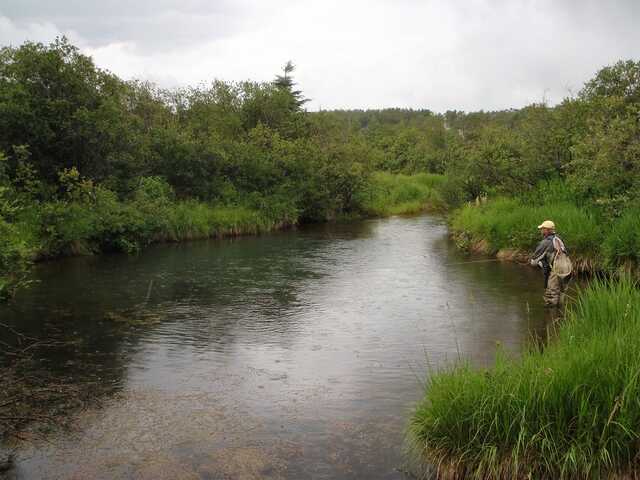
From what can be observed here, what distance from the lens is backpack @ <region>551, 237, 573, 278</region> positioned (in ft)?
47.1

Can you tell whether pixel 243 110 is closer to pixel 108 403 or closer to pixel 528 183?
pixel 528 183

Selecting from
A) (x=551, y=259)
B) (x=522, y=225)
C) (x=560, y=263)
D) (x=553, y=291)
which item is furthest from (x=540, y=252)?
(x=522, y=225)

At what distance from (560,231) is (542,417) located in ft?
48.1

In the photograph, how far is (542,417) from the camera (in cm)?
661

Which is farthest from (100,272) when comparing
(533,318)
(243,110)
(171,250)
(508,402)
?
(243,110)

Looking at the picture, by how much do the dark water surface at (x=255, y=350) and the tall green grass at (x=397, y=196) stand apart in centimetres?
2380

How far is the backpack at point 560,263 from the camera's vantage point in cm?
1435

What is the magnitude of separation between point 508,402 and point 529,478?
792mm

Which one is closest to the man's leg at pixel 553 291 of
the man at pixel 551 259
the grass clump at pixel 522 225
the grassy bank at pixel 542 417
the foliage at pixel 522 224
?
the man at pixel 551 259

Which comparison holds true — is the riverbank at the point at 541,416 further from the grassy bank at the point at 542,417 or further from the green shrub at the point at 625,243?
the green shrub at the point at 625,243

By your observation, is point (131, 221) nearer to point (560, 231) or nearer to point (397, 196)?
point (560, 231)

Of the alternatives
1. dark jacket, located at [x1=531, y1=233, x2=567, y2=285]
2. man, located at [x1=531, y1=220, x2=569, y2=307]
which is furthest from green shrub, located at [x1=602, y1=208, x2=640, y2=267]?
dark jacket, located at [x1=531, y1=233, x2=567, y2=285]

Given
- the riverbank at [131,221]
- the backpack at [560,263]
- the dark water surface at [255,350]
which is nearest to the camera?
the dark water surface at [255,350]

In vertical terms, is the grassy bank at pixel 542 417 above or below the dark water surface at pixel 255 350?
above
